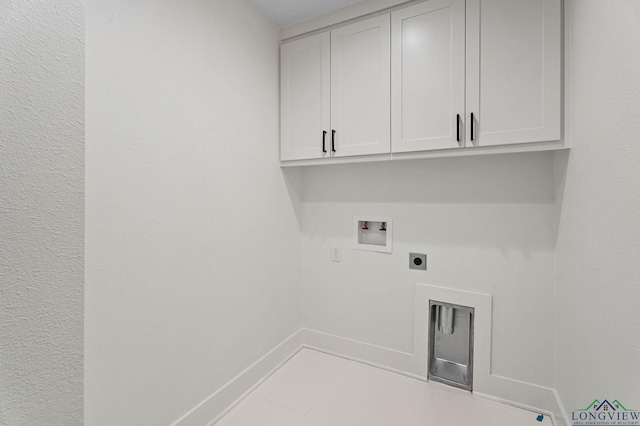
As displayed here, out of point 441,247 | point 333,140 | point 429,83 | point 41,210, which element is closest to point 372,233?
point 441,247

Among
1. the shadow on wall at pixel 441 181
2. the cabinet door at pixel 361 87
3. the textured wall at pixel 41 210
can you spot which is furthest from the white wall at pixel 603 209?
the textured wall at pixel 41 210

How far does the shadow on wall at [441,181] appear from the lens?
1.66 metres

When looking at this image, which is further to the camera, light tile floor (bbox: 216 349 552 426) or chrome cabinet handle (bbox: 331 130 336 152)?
chrome cabinet handle (bbox: 331 130 336 152)

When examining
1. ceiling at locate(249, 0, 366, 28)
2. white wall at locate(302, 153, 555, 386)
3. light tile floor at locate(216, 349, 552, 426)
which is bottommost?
light tile floor at locate(216, 349, 552, 426)

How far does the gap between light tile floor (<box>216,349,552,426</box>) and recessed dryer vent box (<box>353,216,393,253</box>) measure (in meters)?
0.90

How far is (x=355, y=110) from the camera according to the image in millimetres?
1834

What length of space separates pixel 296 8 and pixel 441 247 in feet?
6.11

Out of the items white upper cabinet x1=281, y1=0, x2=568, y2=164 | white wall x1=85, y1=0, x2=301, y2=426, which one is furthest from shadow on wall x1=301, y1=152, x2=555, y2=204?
white wall x1=85, y1=0, x2=301, y2=426

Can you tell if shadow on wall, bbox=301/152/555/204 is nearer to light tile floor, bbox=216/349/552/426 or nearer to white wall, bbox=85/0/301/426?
white wall, bbox=85/0/301/426

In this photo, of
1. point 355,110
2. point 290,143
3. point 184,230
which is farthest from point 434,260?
point 184,230

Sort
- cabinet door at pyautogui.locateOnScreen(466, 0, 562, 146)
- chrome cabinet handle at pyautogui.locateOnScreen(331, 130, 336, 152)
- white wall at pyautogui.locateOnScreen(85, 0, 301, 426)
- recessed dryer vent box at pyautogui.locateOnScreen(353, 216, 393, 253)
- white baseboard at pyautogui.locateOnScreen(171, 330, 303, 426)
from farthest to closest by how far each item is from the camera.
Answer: recessed dryer vent box at pyautogui.locateOnScreen(353, 216, 393, 253) → chrome cabinet handle at pyautogui.locateOnScreen(331, 130, 336, 152) → white baseboard at pyautogui.locateOnScreen(171, 330, 303, 426) → cabinet door at pyautogui.locateOnScreen(466, 0, 562, 146) → white wall at pyautogui.locateOnScreen(85, 0, 301, 426)

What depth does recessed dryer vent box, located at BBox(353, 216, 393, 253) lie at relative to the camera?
6.80 feet

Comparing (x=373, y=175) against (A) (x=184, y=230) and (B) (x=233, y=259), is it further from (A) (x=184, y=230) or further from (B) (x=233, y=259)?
(A) (x=184, y=230)

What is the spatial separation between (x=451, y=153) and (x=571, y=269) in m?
0.81
